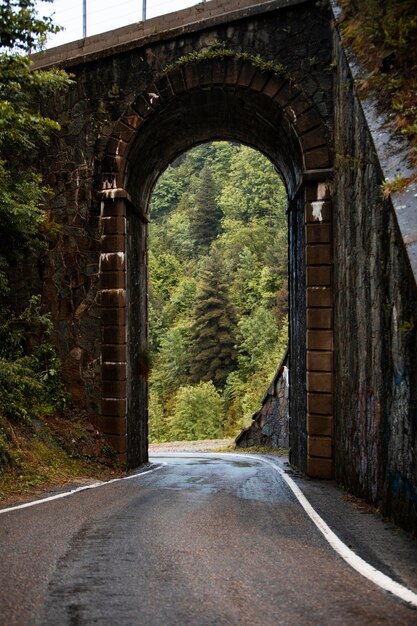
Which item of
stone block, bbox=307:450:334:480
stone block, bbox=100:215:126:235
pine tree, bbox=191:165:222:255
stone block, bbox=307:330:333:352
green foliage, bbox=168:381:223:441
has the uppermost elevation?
pine tree, bbox=191:165:222:255

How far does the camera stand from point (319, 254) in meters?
10.4

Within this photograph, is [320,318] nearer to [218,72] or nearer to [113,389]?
[113,389]

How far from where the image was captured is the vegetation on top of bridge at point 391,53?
623cm

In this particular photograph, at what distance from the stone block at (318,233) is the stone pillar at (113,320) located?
12.7ft

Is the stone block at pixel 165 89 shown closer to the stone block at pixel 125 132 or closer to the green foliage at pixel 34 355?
the stone block at pixel 125 132

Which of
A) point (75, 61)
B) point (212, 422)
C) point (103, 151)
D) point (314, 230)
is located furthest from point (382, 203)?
point (212, 422)

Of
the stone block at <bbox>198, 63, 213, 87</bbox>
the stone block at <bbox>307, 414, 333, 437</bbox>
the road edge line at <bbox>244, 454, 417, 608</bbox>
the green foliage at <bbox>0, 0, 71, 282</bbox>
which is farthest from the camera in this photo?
the stone block at <bbox>198, 63, 213, 87</bbox>

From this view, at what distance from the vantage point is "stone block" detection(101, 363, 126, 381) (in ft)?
37.5

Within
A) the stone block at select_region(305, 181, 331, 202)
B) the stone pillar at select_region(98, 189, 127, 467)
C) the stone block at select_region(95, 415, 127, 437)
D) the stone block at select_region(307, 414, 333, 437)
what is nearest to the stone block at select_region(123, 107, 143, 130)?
the stone pillar at select_region(98, 189, 127, 467)

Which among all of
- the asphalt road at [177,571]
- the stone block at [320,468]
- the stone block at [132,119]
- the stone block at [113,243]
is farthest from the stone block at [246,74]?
the asphalt road at [177,571]

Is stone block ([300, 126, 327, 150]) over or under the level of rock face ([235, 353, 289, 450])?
over

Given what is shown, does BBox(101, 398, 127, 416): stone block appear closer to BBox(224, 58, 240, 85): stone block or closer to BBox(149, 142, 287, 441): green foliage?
BBox(224, 58, 240, 85): stone block

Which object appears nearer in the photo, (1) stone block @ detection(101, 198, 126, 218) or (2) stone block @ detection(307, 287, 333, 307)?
(2) stone block @ detection(307, 287, 333, 307)

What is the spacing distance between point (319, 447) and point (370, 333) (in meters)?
3.89
